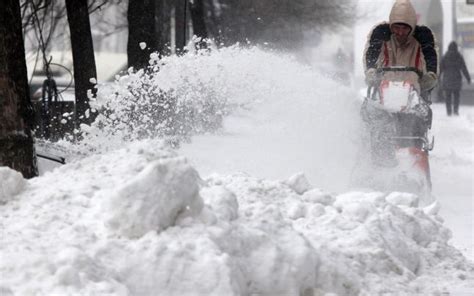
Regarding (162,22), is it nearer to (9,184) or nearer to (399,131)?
(399,131)

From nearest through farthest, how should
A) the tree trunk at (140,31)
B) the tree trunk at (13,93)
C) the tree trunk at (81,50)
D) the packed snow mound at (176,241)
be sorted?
the packed snow mound at (176,241) < the tree trunk at (13,93) < the tree trunk at (81,50) < the tree trunk at (140,31)

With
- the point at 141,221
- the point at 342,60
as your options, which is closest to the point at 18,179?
the point at 141,221

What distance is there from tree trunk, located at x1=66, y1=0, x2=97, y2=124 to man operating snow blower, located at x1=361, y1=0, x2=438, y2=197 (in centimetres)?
402

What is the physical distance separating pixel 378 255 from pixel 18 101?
3.26 m

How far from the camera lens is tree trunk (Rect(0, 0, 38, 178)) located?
798 cm

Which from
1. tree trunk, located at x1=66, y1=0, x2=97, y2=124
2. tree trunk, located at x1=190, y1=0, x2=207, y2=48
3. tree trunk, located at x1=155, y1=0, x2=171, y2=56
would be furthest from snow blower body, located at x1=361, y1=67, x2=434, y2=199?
tree trunk, located at x1=190, y1=0, x2=207, y2=48

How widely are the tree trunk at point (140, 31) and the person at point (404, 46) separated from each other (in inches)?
170

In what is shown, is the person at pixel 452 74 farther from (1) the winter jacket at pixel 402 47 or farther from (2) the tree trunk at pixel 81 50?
(1) the winter jacket at pixel 402 47

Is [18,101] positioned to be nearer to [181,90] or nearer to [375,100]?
[375,100]

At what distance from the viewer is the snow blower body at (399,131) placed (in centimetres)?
1086

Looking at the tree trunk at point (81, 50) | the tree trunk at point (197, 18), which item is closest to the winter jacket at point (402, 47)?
the tree trunk at point (81, 50)

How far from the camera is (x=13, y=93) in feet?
26.3

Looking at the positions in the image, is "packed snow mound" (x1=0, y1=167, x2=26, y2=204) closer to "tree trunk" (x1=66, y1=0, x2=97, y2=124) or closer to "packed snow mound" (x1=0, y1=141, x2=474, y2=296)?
"packed snow mound" (x1=0, y1=141, x2=474, y2=296)

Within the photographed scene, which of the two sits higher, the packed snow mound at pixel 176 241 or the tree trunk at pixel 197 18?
the tree trunk at pixel 197 18
